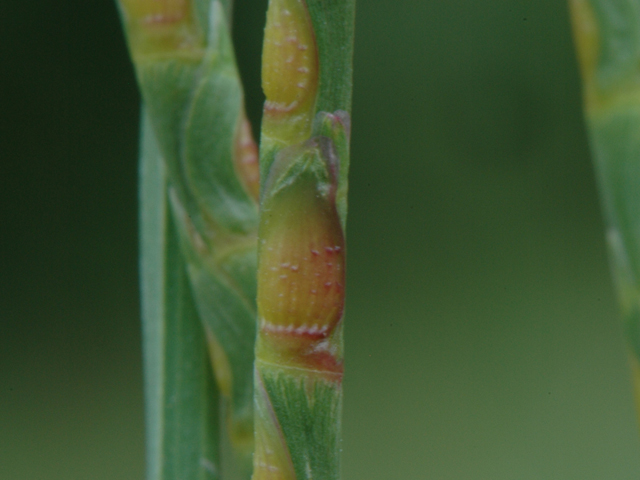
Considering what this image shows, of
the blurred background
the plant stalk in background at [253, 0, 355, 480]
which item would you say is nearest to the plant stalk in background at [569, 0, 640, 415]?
the plant stalk in background at [253, 0, 355, 480]

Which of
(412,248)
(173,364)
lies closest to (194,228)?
(173,364)

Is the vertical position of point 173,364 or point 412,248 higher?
point 173,364

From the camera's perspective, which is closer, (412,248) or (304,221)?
(304,221)

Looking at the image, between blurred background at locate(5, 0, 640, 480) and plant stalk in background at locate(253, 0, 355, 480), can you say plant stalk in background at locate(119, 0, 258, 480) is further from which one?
blurred background at locate(5, 0, 640, 480)

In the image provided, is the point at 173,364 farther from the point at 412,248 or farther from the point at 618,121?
the point at 412,248

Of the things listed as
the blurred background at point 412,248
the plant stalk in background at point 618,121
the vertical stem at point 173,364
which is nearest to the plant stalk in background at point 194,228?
the vertical stem at point 173,364

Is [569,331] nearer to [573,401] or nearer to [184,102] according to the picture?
[573,401]
